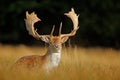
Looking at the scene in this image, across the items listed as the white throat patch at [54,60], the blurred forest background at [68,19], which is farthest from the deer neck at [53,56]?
the blurred forest background at [68,19]

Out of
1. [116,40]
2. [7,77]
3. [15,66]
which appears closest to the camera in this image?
[7,77]

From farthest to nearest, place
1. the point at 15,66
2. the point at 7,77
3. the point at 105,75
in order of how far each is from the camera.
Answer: the point at 15,66 < the point at 105,75 < the point at 7,77

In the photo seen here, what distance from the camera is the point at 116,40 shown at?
66.8ft

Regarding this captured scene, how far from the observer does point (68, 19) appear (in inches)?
811

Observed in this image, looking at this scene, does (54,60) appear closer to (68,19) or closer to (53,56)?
(53,56)

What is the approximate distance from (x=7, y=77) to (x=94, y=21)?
46.3 ft

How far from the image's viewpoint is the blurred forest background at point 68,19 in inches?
806

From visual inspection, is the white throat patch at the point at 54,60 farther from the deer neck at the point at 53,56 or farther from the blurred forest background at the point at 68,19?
the blurred forest background at the point at 68,19

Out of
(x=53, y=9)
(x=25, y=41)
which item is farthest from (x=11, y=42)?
(x=53, y=9)

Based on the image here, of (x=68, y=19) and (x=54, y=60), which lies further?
(x=68, y=19)

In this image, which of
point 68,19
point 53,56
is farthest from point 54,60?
point 68,19

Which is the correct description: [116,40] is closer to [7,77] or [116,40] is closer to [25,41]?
[25,41]

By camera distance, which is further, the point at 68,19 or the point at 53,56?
the point at 68,19

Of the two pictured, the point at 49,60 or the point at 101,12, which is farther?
the point at 101,12
